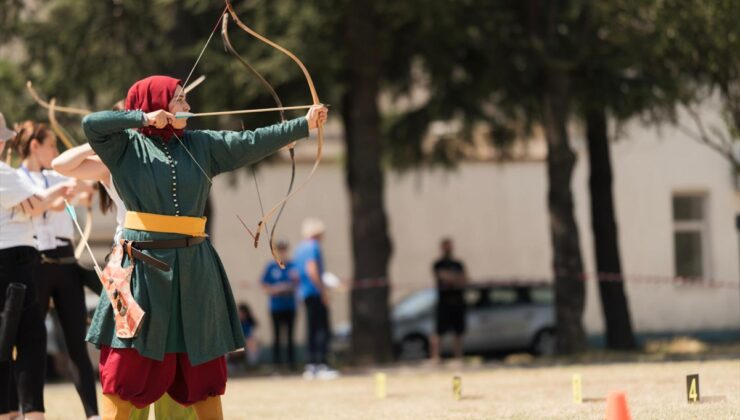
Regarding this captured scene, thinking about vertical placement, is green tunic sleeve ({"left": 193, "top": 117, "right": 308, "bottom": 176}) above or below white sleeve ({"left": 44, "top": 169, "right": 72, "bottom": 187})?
below

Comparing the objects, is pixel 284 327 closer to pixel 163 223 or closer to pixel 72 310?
pixel 72 310

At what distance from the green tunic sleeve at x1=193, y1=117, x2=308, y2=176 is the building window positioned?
24692mm

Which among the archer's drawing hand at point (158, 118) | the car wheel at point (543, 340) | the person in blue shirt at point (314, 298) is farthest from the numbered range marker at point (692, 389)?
the car wheel at point (543, 340)

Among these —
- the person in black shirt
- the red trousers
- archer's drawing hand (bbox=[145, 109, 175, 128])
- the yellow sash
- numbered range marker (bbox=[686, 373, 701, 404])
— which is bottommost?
numbered range marker (bbox=[686, 373, 701, 404])

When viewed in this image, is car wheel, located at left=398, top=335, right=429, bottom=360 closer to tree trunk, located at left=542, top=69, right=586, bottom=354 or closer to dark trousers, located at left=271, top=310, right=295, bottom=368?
dark trousers, located at left=271, top=310, right=295, bottom=368

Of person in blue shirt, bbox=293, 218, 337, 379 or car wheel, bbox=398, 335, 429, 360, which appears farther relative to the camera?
car wheel, bbox=398, 335, 429, 360

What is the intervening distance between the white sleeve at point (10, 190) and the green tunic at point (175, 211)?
161cm

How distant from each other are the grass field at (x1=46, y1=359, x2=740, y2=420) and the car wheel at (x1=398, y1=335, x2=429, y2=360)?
7.22m

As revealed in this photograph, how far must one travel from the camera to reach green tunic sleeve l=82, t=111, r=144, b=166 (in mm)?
6371

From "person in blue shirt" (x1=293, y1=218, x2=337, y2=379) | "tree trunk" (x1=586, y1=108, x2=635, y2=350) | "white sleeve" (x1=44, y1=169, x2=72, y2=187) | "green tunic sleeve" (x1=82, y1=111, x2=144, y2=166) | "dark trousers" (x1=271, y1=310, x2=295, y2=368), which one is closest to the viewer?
"green tunic sleeve" (x1=82, y1=111, x2=144, y2=166)

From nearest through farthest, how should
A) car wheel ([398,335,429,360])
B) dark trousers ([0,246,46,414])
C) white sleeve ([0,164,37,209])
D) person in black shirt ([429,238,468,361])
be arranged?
white sleeve ([0,164,37,209])
dark trousers ([0,246,46,414])
person in black shirt ([429,238,468,361])
car wheel ([398,335,429,360])

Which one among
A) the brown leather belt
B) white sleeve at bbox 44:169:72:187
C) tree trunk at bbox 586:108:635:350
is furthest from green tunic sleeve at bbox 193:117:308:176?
tree trunk at bbox 586:108:635:350

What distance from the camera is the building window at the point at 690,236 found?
99.7ft

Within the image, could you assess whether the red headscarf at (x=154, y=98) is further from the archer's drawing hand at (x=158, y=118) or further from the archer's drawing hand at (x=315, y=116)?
the archer's drawing hand at (x=315, y=116)
